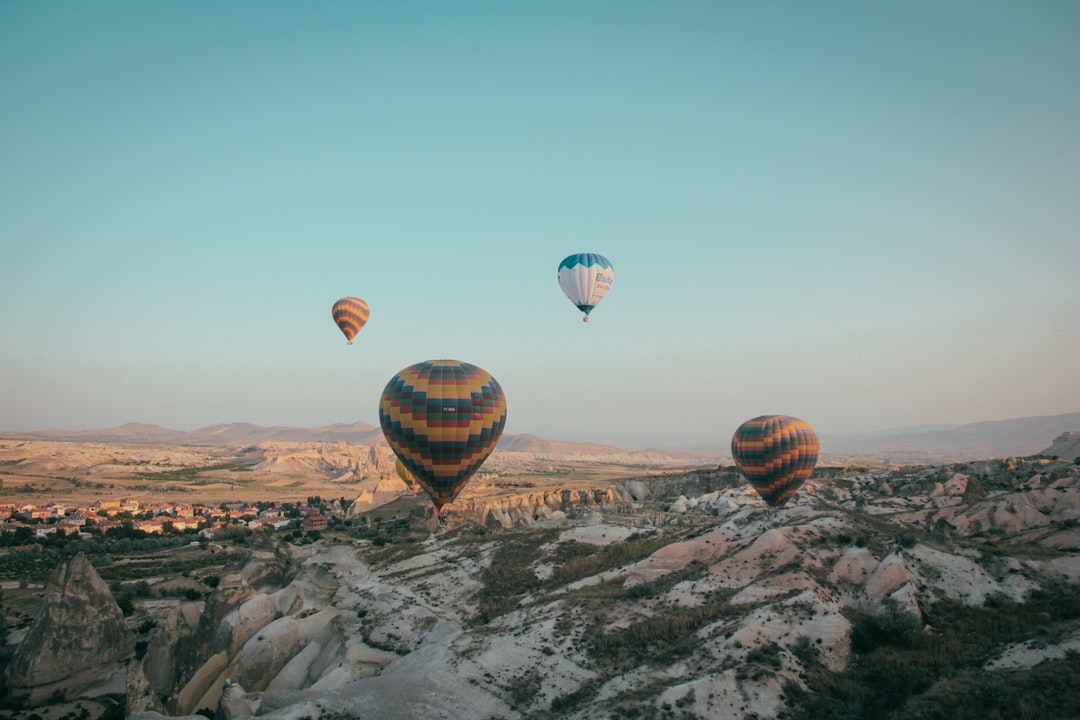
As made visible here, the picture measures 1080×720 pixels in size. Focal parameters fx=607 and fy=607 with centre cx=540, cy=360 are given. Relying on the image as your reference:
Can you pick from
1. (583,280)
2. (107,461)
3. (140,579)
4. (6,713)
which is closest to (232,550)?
(140,579)

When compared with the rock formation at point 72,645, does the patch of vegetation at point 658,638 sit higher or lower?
higher

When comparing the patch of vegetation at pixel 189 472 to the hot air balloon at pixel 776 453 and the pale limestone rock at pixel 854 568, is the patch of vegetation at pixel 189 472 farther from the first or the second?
the pale limestone rock at pixel 854 568

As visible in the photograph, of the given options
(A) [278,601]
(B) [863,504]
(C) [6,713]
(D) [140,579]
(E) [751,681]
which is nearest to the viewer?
(E) [751,681]

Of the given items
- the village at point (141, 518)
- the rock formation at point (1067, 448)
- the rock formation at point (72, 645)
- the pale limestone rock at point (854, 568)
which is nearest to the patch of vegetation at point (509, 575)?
the pale limestone rock at point (854, 568)

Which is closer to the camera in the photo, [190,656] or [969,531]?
[190,656]

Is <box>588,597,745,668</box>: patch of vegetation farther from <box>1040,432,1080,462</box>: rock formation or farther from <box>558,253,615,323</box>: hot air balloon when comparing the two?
<box>1040,432,1080,462</box>: rock formation

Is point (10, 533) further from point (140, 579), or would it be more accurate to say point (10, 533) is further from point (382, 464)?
point (382, 464)

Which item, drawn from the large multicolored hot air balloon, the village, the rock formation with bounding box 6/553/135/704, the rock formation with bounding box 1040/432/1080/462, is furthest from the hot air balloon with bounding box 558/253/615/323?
the rock formation with bounding box 1040/432/1080/462
